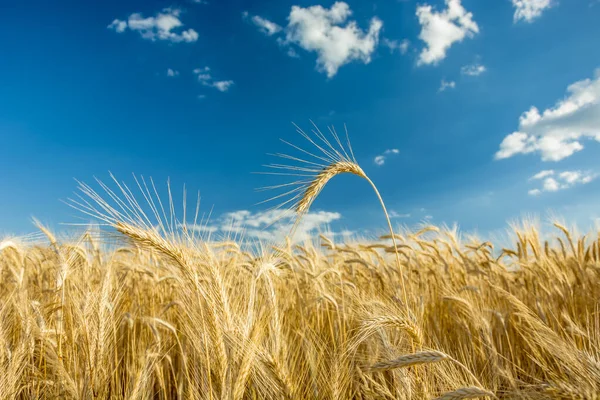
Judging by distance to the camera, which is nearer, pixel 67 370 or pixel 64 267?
pixel 67 370

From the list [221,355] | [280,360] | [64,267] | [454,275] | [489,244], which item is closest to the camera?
[221,355]

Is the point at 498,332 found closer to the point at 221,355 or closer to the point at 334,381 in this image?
the point at 334,381

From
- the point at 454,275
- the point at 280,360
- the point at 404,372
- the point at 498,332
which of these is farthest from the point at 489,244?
the point at 280,360

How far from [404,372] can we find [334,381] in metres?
0.35

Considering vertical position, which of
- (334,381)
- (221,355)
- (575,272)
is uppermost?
(575,272)

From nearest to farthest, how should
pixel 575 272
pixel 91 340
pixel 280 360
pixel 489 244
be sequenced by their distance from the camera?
pixel 280 360 → pixel 91 340 → pixel 575 272 → pixel 489 244

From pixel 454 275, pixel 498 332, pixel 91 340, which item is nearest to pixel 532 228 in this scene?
pixel 454 275

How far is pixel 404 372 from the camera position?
2.10 metres

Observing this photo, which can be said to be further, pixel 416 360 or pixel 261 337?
pixel 261 337

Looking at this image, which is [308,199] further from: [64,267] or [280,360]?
[64,267]

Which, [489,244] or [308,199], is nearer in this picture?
[308,199]

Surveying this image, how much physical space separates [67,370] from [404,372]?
5.85ft

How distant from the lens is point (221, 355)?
188cm

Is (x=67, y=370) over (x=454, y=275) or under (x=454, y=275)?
under
